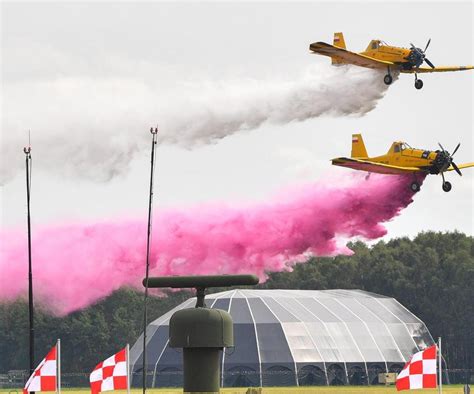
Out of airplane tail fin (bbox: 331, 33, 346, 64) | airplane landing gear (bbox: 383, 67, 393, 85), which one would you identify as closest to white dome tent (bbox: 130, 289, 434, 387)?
airplane tail fin (bbox: 331, 33, 346, 64)

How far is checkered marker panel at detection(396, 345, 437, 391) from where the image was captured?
4959 centimetres

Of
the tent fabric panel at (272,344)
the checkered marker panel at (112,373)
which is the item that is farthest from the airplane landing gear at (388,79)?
the tent fabric panel at (272,344)

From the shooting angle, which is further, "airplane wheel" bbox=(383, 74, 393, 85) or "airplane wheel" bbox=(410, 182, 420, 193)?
"airplane wheel" bbox=(410, 182, 420, 193)

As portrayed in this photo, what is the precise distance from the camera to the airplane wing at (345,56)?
81.3m

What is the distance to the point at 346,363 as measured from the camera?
5659 inches

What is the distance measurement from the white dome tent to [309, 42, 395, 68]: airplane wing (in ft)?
185

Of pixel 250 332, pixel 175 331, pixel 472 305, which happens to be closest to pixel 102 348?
pixel 250 332

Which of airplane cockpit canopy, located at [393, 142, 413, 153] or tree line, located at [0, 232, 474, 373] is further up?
airplane cockpit canopy, located at [393, 142, 413, 153]

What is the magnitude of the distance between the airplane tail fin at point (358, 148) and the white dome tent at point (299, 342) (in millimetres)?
45762

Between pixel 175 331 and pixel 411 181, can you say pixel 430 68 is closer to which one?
pixel 411 181

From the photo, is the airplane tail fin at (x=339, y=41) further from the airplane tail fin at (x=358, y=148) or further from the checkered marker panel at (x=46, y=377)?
the checkered marker panel at (x=46, y=377)

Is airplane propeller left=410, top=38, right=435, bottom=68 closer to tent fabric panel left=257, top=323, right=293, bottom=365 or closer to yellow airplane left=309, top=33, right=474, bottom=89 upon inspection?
yellow airplane left=309, top=33, right=474, bottom=89

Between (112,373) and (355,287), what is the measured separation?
134m

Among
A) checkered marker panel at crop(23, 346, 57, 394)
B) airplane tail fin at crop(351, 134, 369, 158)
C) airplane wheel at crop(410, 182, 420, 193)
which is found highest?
Result: airplane tail fin at crop(351, 134, 369, 158)
